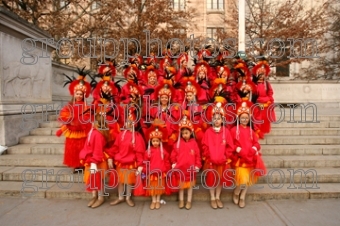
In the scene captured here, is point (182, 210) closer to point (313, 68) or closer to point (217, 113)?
point (217, 113)

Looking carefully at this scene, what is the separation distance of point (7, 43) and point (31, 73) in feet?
3.86

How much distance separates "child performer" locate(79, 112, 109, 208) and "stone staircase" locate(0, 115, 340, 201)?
545mm

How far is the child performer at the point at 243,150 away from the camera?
466cm

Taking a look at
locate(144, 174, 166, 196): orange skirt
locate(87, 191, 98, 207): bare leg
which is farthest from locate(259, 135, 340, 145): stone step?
locate(87, 191, 98, 207): bare leg

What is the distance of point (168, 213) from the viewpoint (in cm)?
464

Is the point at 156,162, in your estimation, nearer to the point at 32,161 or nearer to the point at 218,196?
the point at 218,196

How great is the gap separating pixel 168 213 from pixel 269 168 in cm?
265

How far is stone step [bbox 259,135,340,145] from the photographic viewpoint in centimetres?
691

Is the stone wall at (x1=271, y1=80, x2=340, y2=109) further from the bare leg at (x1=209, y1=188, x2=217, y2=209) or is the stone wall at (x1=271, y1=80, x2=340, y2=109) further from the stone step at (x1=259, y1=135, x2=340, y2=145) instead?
the bare leg at (x1=209, y1=188, x2=217, y2=209)

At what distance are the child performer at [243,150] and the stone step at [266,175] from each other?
97 centimetres

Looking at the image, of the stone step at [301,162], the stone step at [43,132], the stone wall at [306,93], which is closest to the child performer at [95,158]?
the stone step at [43,132]

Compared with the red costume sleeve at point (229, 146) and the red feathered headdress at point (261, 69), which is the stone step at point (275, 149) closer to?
the red feathered headdress at point (261, 69)

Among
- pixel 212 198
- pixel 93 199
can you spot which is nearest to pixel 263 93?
pixel 212 198

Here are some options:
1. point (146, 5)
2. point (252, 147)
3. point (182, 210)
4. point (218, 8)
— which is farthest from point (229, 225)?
point (218, 8)
